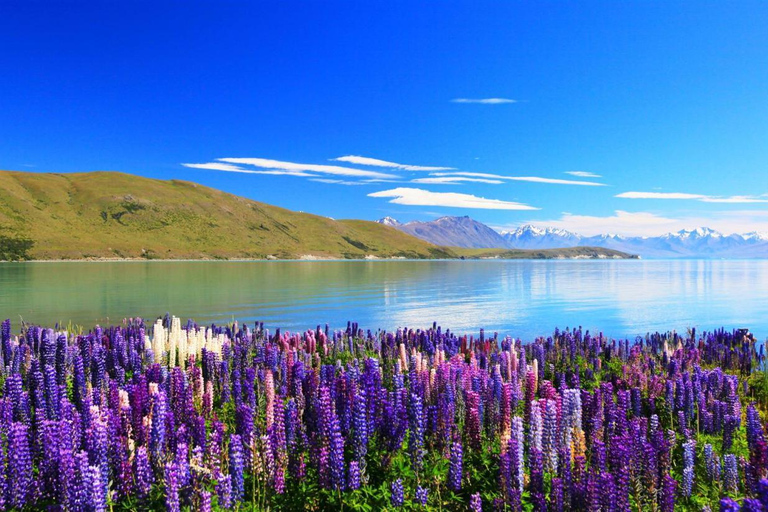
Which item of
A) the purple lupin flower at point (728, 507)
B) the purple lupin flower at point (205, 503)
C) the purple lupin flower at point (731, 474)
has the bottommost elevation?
the purple lupin flower at point (731, 474)

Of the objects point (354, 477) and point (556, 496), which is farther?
point (354, 477)

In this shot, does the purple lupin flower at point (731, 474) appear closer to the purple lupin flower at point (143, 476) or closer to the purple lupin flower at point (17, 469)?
the purple lupin flower at point (143, 476)

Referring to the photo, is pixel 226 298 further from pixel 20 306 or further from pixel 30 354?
pixel 30 354

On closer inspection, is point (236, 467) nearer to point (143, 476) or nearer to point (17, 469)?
point (143, 476)

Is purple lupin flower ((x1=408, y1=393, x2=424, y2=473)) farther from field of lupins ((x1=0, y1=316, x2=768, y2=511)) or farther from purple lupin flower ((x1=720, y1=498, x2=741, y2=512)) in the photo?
purple lupin flower ((x1=720, y1=498, x2=741, y2=512))

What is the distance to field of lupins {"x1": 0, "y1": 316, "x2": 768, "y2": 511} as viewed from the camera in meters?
6.65

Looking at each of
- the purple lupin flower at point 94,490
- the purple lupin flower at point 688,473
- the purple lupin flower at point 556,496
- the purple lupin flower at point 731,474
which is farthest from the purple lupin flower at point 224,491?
the purple lupin flower at point 731,474

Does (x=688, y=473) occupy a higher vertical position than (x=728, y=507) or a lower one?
lower

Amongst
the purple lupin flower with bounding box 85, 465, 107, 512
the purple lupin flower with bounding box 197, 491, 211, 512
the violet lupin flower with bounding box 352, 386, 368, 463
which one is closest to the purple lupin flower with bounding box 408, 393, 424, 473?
the violet lupin flower with bounding box 352, 386, 368, 463

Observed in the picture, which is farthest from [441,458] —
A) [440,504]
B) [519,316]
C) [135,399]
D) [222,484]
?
[519,316]

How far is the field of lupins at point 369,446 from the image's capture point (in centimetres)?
665

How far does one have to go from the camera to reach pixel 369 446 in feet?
29.1

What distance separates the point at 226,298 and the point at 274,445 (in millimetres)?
49803

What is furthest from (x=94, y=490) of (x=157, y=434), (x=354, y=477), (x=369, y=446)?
(x=369, y=446)
